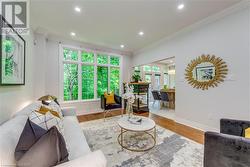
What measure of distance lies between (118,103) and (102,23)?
8.25 feet

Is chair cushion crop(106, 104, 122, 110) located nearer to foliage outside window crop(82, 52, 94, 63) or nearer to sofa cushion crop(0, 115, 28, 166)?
foliage outside window crop(82, 52, 94, 63)

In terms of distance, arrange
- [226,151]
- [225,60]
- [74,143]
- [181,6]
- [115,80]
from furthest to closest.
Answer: [115,80] < [225,60] < [181,6] < [74,143] < [226,151]

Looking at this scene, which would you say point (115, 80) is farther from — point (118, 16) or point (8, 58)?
point (8, 58)

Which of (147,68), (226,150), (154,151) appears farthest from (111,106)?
(147,68)

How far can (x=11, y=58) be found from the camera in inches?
69.5

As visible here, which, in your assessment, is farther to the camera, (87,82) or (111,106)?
(87,82)

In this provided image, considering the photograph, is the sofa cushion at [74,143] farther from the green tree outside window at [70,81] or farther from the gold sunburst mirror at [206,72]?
the gold sunburst mirror at [206,72]

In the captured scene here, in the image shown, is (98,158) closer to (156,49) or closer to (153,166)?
(153,166)

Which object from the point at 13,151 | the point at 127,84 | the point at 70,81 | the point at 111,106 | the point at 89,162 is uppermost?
the point at 70,81

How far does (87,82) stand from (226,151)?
14.5 feet

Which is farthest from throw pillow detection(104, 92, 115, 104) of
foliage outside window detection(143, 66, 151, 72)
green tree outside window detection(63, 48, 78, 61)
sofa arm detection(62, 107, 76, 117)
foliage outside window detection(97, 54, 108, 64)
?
foliage outside window detection(143, 66, 151, 72)

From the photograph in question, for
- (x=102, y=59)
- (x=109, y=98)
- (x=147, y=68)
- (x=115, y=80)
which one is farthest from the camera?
(x=147, y=68)

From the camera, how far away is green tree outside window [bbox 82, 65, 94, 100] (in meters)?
4.63

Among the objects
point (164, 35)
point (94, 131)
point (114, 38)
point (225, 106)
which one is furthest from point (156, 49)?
point (94, 131)
